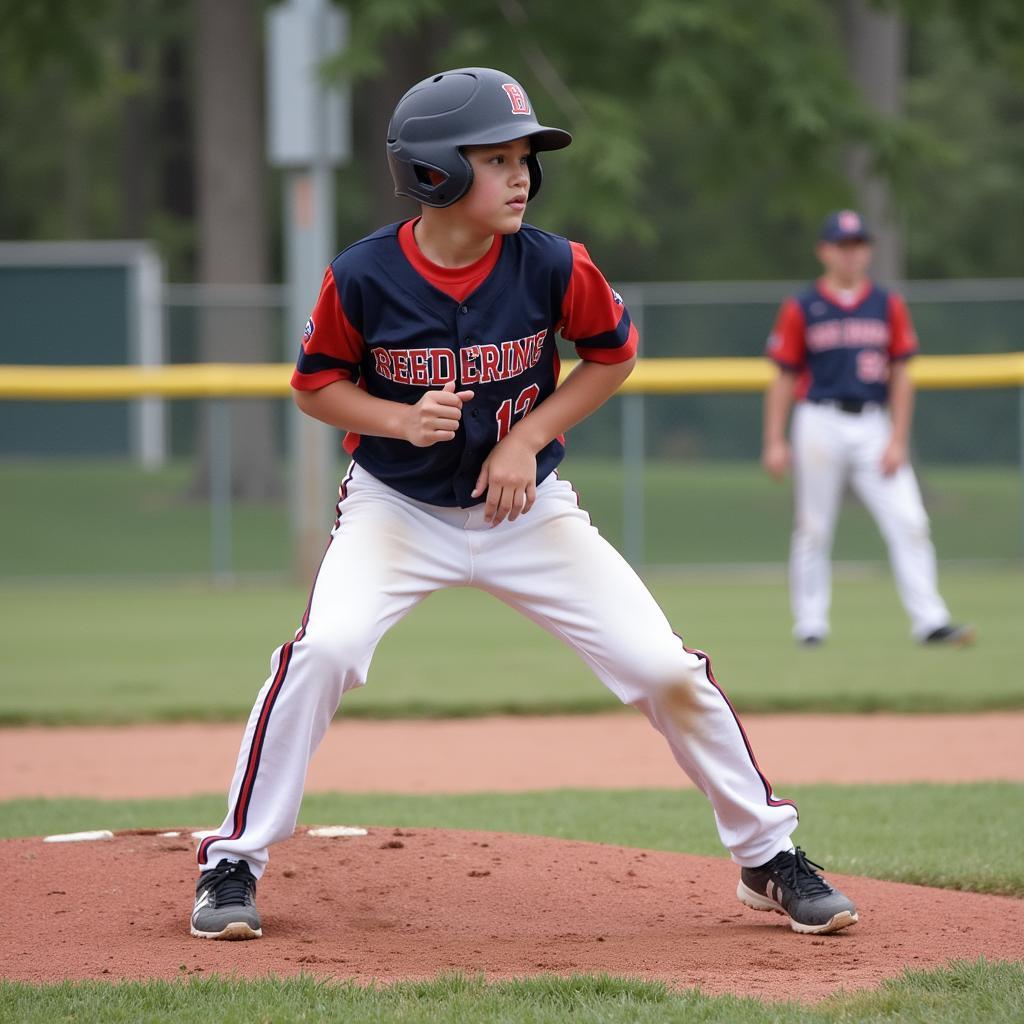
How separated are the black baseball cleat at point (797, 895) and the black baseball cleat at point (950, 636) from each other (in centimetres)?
539

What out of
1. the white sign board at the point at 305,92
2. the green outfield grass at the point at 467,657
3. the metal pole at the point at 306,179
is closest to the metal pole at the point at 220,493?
the metal pole at the point at 306,179

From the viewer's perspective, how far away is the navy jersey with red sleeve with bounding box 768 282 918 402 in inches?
360

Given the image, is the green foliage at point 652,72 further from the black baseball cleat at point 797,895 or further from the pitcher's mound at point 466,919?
the black baseball cleat at point 797,895

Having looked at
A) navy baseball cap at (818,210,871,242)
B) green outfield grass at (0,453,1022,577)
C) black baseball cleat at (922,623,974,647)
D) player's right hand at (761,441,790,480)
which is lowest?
green outfield grass at (0,453,1022,577)

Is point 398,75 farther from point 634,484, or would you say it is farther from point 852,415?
point 852,415

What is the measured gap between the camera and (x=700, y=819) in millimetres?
5523

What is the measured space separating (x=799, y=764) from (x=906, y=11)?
12504 millimetres

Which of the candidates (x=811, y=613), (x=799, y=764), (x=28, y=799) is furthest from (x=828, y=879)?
(x=811, y=613)

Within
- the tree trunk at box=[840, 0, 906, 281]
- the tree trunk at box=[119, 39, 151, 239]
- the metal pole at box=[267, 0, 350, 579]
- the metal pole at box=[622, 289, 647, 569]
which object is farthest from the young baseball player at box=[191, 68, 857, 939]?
the tree trunk at box=[119, 39, 151, 239]

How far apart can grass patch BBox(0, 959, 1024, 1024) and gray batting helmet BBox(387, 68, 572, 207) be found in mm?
1747

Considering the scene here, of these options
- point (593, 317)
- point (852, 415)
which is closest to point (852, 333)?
point (852, 415)

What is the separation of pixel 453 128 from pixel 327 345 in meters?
0.58

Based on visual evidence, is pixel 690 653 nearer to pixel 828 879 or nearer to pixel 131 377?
pixel 828 879

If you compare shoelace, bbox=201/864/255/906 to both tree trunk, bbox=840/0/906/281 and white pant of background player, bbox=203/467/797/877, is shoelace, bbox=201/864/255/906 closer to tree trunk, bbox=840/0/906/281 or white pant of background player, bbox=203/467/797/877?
white pant of background player, bbox=203/467/797/877
